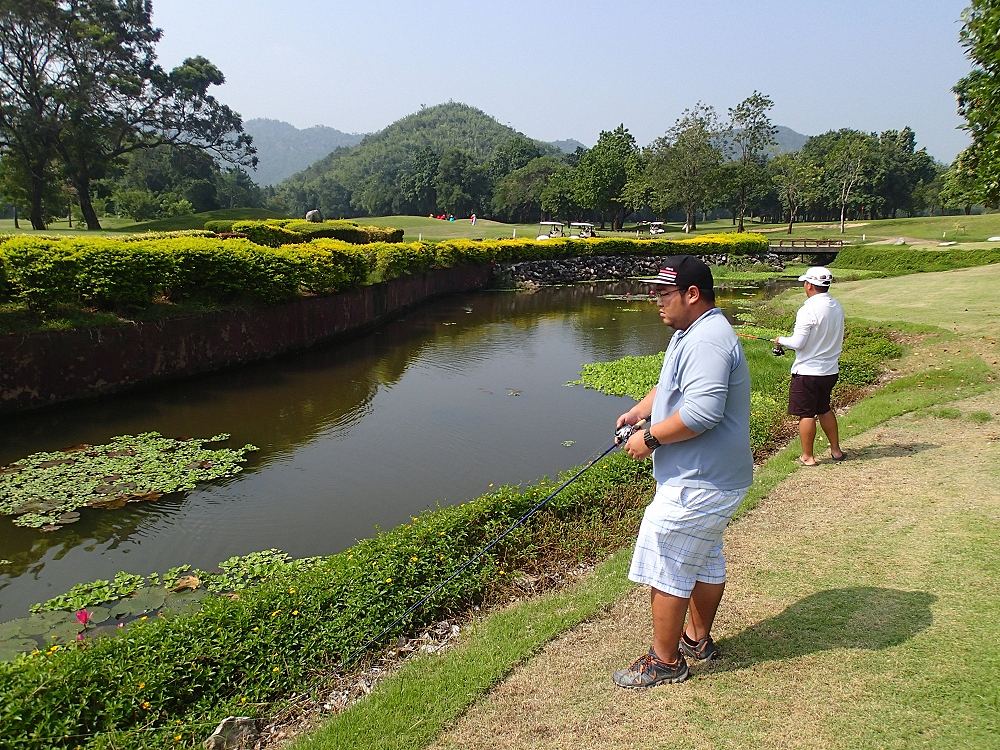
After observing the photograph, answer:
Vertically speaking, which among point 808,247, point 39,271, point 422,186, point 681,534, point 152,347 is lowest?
point 152,347

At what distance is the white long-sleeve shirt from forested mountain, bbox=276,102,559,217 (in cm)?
8366

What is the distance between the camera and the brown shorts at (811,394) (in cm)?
608

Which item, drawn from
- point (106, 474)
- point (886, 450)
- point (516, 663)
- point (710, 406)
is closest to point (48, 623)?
point (106, 474)

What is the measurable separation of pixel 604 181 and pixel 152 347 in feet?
207

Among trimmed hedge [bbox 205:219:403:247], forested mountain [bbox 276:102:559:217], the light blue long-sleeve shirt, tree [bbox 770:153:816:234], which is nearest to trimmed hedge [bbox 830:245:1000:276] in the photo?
trimmed hedge [bbox 205:219:403:247]

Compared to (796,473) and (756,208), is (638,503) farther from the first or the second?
(756,208)

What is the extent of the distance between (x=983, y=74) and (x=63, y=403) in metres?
15.7

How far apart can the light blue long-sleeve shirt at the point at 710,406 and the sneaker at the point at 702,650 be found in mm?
953

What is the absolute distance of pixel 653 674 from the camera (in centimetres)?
323

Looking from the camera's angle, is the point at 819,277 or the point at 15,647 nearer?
the point at 15,647

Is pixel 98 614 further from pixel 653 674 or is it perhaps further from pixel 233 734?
pixel 653 674

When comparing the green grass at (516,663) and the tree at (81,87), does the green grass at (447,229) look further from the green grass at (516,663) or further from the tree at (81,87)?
the green grass at (516,663)

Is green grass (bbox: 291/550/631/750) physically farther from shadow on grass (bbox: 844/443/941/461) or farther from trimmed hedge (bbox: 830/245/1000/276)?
trimmed hedge (bbox: 830/245/1000/276)

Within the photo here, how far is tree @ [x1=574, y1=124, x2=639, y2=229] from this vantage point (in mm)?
68312
